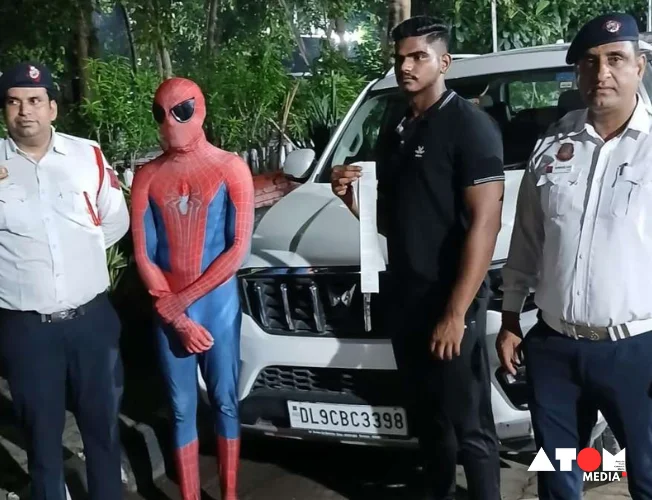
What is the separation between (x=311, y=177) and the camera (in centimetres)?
466

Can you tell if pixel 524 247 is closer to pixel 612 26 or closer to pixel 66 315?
pixel 612 26

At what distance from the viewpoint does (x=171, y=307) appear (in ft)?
10.0

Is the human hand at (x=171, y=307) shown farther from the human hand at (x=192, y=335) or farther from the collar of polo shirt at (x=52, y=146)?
the collar of polo shirt at (x=52, y=146)

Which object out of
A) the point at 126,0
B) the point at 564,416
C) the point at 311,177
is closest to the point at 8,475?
the point at 311,177

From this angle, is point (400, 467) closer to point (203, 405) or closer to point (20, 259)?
point (203, 405)

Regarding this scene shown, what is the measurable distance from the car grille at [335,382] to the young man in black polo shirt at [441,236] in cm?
24

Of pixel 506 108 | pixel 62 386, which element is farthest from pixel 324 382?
pixel 506 108

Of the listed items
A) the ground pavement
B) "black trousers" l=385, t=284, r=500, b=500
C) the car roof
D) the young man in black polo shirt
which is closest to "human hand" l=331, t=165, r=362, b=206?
the young man in black polo shirt

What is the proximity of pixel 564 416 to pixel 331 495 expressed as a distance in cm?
152

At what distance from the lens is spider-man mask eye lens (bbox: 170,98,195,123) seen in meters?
2.94

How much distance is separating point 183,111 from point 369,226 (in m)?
0.74

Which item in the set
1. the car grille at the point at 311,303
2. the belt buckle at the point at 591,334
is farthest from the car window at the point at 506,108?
the belt buckle at the point at 591,334

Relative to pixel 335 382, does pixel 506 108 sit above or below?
above

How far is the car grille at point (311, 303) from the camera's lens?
338 cm
